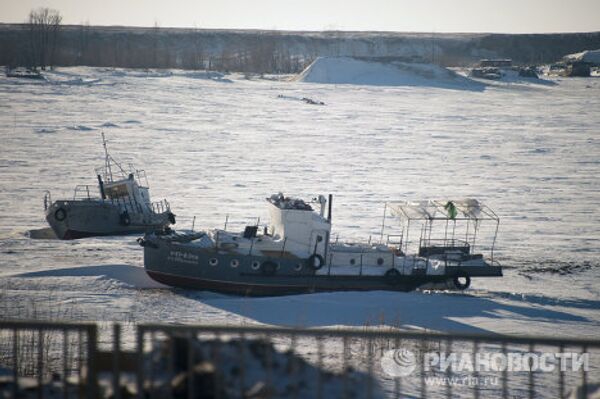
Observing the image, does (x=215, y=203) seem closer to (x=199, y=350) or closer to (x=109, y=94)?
(x=199, y=350)

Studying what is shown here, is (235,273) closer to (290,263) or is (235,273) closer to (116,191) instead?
(290,263)

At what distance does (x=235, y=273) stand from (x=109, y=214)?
27.0 ft

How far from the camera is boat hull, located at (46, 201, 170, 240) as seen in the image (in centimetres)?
2698

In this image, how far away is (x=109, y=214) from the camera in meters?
28.0

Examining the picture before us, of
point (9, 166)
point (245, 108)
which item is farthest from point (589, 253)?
point (245, 108)

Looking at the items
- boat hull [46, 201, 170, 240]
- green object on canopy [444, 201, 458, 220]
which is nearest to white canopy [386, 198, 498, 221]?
green object on canopy [444, 201, 458, 220]

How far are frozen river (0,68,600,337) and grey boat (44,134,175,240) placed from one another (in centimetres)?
73

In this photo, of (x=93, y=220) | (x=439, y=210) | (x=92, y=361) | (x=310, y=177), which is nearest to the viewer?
(x=92, y=361)

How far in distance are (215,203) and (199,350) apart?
23.4 metres

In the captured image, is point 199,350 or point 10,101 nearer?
point 199,350

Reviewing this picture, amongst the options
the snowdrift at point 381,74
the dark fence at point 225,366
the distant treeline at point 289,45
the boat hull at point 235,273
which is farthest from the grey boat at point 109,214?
the distant treeline at point 289,45

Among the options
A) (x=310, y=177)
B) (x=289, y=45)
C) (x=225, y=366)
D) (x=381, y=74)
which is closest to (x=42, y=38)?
(x=381, y=74)

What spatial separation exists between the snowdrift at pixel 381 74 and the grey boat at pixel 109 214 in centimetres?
6427

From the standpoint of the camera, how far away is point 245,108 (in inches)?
2544
